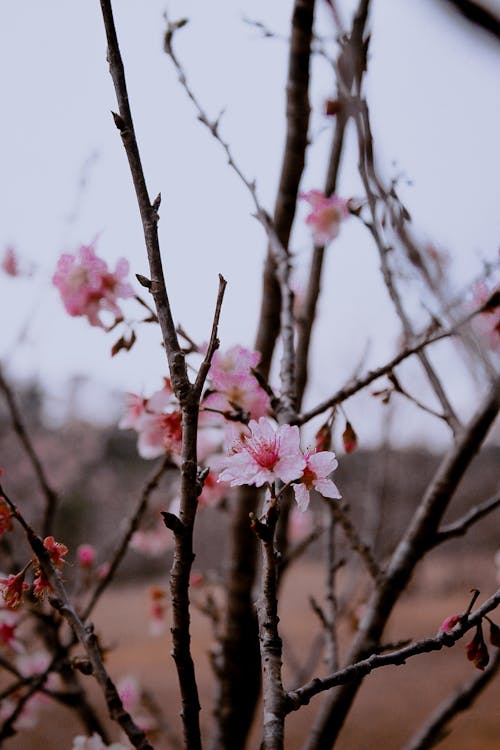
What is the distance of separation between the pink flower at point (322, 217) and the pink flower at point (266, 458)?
0.69 m

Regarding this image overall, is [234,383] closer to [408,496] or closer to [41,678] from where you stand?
[41,678]

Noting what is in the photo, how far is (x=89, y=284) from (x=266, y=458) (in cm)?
40

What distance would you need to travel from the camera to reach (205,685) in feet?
10.4

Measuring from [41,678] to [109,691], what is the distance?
0.40 metres

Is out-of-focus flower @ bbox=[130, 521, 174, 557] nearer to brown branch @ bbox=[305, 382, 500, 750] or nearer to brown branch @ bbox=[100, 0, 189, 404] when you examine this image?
brown branch @ bbox=[305, 382, 500, 750]

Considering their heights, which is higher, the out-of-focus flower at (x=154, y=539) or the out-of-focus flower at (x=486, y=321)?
the out-of-focus flower at (x=154, y=539)

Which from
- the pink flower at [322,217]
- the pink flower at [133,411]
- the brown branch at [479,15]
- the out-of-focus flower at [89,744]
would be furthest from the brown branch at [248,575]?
the brown branch at [479,15]

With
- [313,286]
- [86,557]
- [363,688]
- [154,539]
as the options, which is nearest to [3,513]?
[86,557]

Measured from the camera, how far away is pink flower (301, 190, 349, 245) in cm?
114

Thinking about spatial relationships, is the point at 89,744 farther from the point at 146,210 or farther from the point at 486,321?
the point at 486,321

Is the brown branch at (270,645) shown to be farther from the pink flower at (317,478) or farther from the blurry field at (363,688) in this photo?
the blurry field at (363,688)

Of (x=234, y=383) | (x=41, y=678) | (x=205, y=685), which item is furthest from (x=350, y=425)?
(x=205, y=685)

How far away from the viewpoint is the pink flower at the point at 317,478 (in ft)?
1.66

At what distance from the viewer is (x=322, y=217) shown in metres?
1.16
